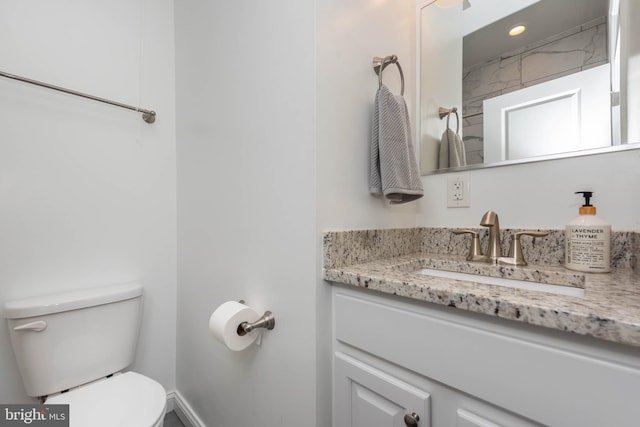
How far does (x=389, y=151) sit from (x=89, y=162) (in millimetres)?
1271

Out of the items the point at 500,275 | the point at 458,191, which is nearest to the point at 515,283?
the point at 500,275

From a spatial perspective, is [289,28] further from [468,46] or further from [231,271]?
[231,271]

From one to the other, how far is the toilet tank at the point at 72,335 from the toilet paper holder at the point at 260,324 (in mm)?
634

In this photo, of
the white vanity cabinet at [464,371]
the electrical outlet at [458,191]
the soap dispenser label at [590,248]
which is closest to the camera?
the white vanity cabinet at [464,371]

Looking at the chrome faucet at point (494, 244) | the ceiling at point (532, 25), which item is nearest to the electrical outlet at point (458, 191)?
the chrome faucet at point (494, 244)

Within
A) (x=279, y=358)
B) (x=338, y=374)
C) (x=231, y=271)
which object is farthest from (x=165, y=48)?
(x=338, y=374)

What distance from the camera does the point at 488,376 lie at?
1.65ft

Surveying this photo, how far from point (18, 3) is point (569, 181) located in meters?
2.06

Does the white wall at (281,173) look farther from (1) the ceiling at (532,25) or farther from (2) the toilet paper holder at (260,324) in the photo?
(1) the ceiling at (532,25)

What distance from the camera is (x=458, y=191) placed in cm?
107

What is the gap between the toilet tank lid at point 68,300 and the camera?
0.95 metres

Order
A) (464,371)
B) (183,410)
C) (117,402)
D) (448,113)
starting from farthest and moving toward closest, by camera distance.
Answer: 1. (183,410)
2. (448,113)
3. (117,402)
4. (464,371)

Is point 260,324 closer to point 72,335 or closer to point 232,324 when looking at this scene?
point 232,324

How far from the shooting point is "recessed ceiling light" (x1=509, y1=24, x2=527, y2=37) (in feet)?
3.16
